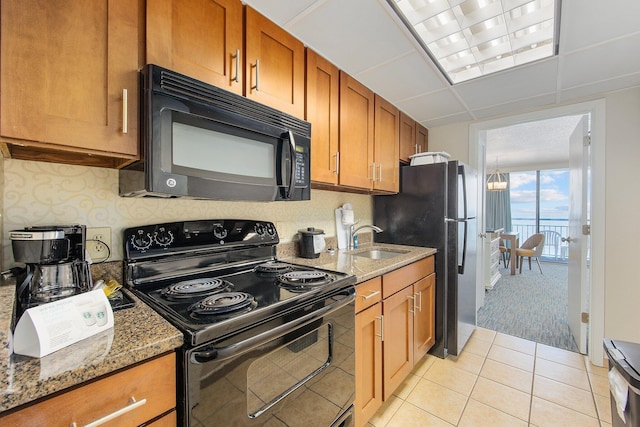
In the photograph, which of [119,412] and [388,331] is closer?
[119,412]

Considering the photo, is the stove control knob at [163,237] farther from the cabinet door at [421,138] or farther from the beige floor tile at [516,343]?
the beige floor tile at [516,343]

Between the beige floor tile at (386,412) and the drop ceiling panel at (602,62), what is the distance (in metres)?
2.40

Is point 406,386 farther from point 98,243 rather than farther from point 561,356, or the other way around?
point 98,243

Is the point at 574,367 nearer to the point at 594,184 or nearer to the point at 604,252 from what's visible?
the point at 604,252

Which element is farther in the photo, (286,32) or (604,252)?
(604,252)

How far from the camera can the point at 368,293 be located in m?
1.40

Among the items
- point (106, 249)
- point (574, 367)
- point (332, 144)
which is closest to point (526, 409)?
point (574, 367)

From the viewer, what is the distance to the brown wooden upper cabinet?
2.51 meters

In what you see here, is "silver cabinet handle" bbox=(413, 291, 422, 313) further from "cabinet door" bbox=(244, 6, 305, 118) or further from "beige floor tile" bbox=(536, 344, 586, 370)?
"cabinet door" bbox=(244, 6, 305, 118)

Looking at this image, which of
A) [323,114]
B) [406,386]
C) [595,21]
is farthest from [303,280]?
[595,21]

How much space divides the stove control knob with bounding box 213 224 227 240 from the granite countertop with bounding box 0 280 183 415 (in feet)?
2.02

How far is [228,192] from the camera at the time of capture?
3.53 feet

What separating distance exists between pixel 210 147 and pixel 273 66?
2.00 feet

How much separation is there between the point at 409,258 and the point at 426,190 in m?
0.73
